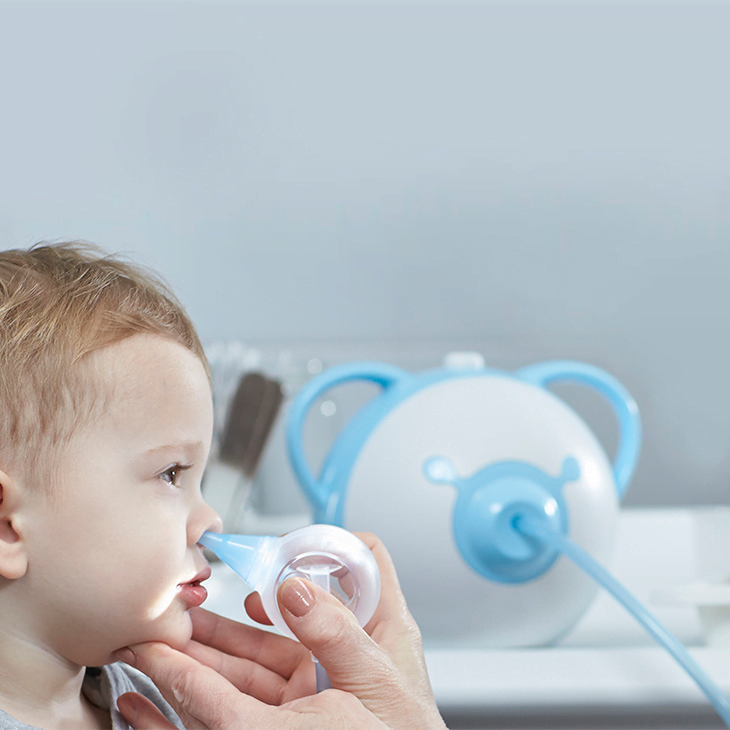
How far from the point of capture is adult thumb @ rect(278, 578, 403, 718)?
415 mm

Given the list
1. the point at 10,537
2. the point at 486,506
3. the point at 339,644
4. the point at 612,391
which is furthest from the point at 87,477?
the point at 612,391

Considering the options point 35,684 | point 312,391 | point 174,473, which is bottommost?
point 35,684

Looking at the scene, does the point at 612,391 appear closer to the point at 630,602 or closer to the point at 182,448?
the point at 630,602

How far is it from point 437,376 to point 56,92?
64cm

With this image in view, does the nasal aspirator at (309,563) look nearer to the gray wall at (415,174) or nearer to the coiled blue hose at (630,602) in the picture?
the coiled blue hose at (630,602)

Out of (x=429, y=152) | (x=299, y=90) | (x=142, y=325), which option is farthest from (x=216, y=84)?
(x=142, y=325)

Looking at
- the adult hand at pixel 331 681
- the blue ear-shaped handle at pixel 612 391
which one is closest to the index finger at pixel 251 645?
the adult hand at pixel 331 681

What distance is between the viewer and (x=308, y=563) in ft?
1.49

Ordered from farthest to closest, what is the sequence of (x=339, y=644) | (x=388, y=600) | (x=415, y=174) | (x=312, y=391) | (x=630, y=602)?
(x=415, y=174) < (x=312, y=391) < (x=630, y=602) < (x=388, y=600) < (x=339, y=644)

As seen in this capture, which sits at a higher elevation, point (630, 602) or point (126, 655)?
point (630, 602)

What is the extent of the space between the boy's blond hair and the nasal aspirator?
0.11 meters

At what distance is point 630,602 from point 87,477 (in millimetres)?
409

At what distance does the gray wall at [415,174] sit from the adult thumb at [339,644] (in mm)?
734

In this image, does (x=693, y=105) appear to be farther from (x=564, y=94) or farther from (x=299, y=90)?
(x=299, y=90)
